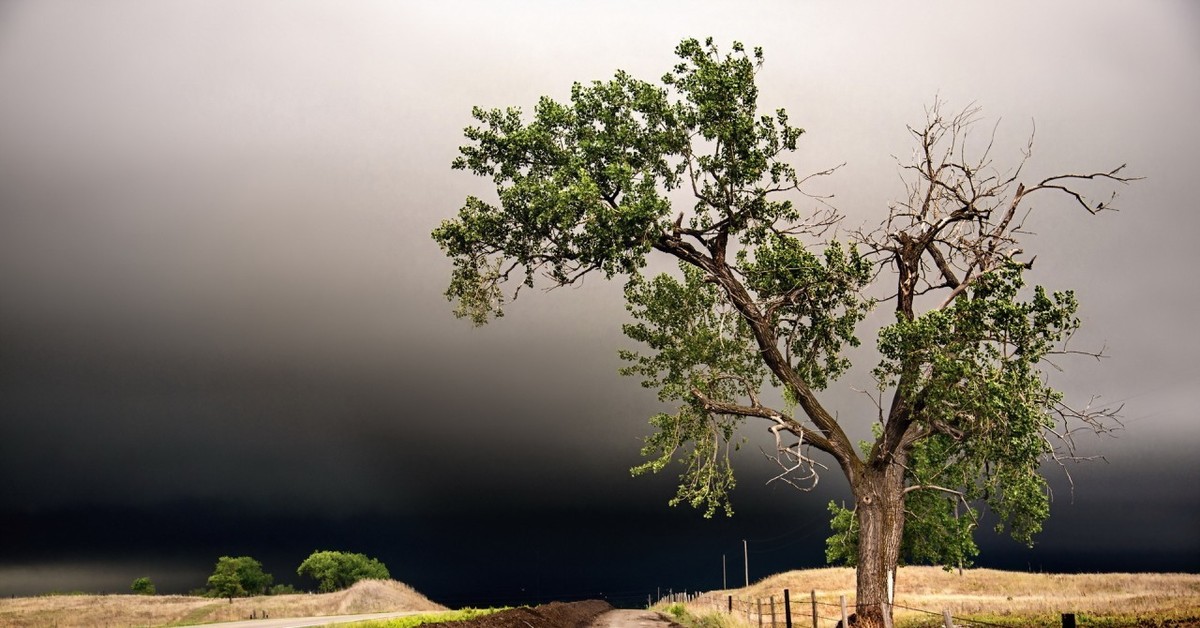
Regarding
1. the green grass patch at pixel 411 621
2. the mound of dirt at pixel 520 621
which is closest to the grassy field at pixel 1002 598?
the mound of dirt at pixel 520 621

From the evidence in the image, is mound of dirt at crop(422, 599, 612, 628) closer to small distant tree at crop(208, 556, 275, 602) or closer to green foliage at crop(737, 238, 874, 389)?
green foliage at crop(737, 238, 874, 389)

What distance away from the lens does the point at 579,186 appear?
18.9 meters

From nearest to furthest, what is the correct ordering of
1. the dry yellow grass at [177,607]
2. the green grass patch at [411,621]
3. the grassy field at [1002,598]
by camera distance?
the grassy field at [1002,598] → the green grass patch at [411,621] → the dry yellow grass at [177,607]

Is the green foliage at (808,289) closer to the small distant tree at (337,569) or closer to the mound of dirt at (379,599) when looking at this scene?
the mound of dirt at (379,599)

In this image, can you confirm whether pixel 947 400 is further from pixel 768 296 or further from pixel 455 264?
pixel 455 264

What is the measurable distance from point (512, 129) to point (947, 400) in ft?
43.6

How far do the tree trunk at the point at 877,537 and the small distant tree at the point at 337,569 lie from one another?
10356 centimetres

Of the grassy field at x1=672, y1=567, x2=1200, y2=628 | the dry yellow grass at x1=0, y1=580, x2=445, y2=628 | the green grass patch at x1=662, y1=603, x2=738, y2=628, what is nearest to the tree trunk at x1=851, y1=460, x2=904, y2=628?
the grassy field at x1=672, y1=567, x2=1200, y2=628

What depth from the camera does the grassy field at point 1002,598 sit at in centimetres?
3019

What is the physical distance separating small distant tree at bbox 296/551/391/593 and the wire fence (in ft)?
191

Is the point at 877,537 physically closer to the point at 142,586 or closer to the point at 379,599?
the point at 379,599

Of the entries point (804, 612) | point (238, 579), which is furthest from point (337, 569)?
point (804, 612)

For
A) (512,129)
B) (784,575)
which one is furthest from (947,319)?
(784,575)

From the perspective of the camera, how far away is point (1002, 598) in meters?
51.5
